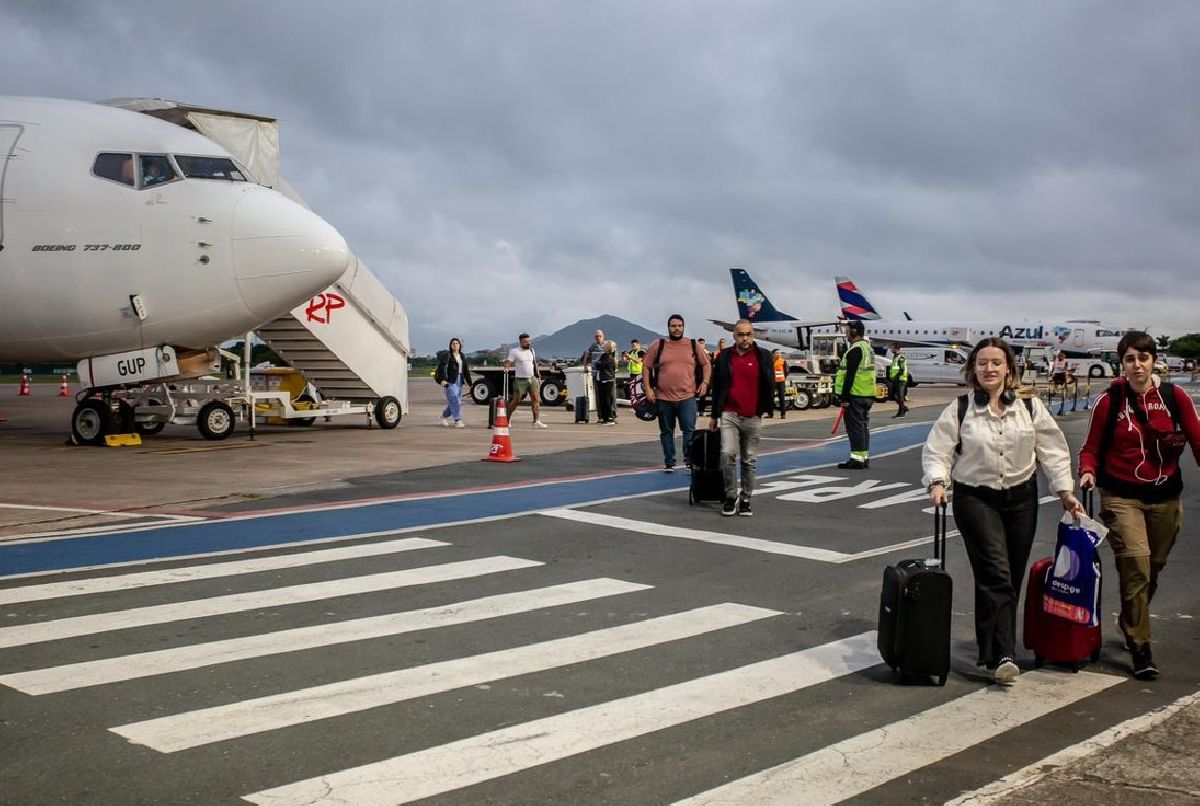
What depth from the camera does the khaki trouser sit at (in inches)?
243

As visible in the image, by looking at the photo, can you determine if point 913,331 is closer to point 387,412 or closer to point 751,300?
point 751,300

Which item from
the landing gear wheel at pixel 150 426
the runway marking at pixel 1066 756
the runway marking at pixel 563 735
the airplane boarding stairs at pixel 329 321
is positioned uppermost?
the airplane boarding stairs at pixel 329 321

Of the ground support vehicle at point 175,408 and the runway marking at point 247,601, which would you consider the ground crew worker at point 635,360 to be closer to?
the ground support vehicle at point 175,408

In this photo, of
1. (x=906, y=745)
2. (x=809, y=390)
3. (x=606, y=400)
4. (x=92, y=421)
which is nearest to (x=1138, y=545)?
(x=906, y=745)

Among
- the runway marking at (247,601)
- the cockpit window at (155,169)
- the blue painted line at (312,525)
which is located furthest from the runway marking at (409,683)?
the cockpit window at (155,169)

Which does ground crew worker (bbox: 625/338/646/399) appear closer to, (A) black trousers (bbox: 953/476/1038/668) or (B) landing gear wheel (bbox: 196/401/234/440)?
(B) landing gear wheel (bbox: 196/401/234/440)

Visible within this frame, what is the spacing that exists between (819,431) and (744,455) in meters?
12.2

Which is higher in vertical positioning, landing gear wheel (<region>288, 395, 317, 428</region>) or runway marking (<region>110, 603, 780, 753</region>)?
landing gear wheel (<region>288, 395, 317, 428</region>)

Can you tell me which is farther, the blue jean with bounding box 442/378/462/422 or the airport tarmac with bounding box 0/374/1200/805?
the blue jean with bounding box 442/378/462/422

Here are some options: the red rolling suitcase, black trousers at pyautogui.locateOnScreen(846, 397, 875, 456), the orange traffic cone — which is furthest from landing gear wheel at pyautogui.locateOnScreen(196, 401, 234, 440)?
the red rolling suitcase

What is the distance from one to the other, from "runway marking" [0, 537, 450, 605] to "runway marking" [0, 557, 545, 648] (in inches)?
27.8

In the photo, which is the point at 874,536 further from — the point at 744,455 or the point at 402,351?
the point at 402,351

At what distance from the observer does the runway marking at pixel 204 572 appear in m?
7.80

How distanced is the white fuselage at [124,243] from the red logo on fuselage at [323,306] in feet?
13.4
